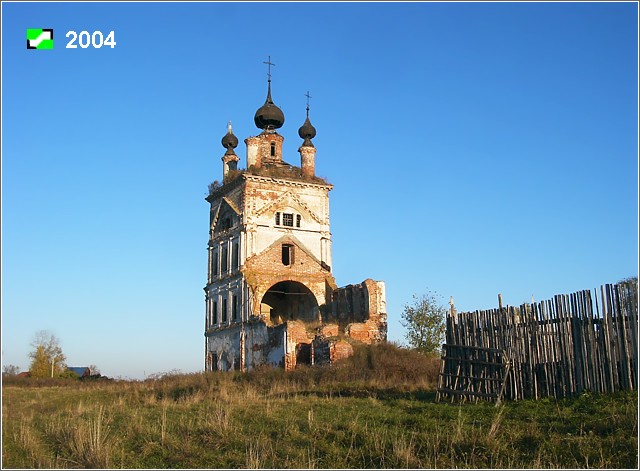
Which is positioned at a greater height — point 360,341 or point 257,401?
point 360,341

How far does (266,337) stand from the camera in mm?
32250

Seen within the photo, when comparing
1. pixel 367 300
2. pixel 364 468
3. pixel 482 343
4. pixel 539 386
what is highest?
pixel 367 300

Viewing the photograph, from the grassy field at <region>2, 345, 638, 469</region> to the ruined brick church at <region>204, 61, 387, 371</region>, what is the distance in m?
17.2

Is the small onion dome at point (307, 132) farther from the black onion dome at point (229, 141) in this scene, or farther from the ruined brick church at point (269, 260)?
the black onion dome at point (229, 141)

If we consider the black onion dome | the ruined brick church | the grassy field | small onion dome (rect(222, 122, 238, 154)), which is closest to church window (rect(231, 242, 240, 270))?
the ruined brick church

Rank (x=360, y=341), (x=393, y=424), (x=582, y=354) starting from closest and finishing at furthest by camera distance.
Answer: (x=393, y=424) < (x=582, y=354) < (x=360, y=341)

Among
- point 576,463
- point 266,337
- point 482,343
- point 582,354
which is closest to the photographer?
point 576,463

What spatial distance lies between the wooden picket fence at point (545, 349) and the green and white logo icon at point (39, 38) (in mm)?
10054

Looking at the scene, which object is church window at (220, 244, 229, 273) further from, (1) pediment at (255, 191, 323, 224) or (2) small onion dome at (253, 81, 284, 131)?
(2) small onion dome at (253, 81, 284, 131)

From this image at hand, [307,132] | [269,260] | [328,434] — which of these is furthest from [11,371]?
[307,132]

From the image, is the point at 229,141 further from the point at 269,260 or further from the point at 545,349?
the point at 545,349

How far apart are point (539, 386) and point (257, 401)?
600 centimetres

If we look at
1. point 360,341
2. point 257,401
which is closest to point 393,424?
point 257,401

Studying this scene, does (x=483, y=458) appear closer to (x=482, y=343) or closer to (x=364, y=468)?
(x=364, y=468)
